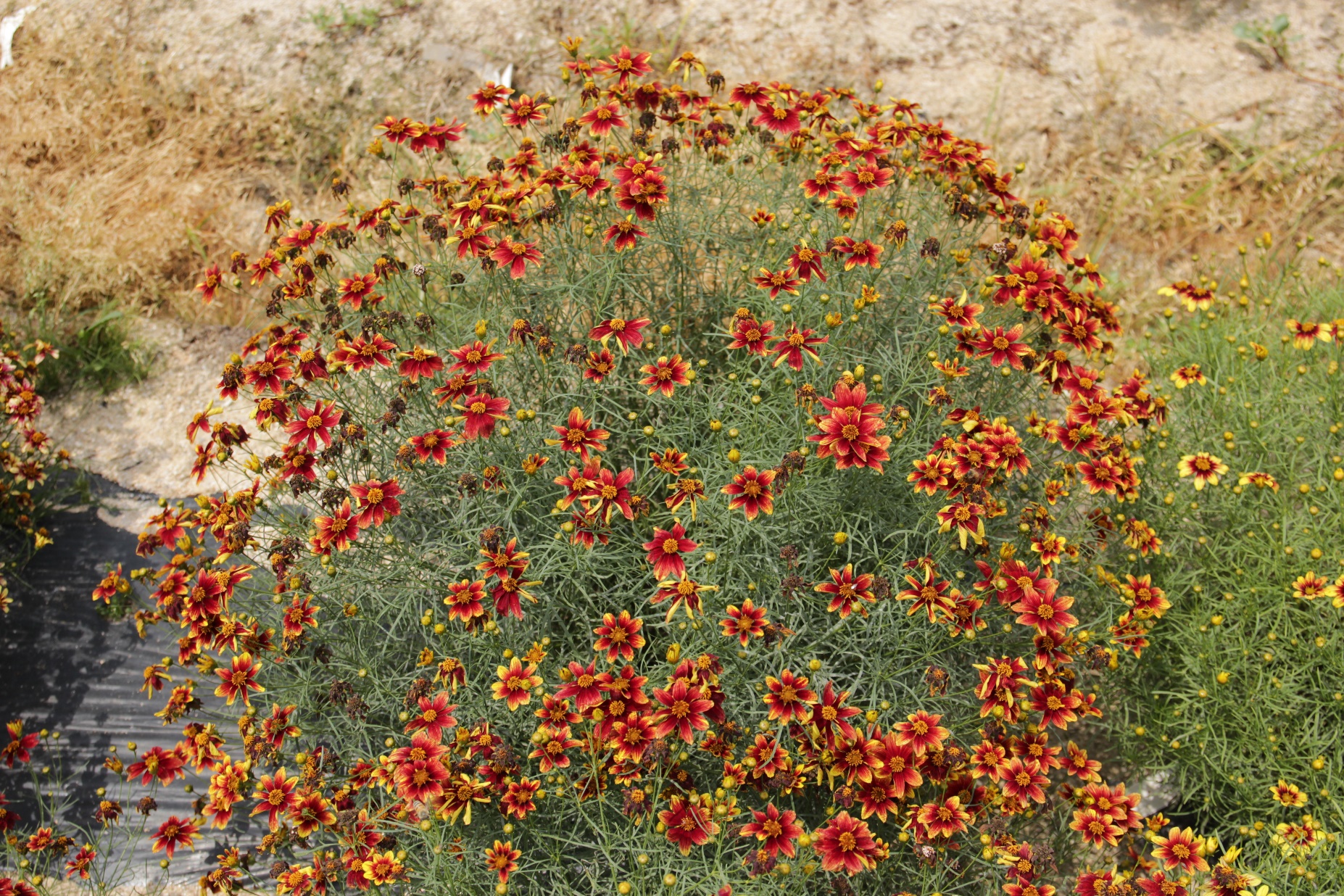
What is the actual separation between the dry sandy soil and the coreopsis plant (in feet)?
8.80

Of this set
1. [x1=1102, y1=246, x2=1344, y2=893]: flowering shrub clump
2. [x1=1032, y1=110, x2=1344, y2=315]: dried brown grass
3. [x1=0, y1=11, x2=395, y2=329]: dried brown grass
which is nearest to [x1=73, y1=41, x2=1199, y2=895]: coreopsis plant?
[x1=1102, y1=246, x2=1344, y2=893]: flowering shrub clump

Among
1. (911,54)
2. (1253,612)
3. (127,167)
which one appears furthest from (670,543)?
(911,54)

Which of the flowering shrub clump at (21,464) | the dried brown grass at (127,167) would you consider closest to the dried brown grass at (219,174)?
the dried brown grass at (127,167)

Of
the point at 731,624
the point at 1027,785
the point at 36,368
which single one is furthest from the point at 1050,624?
the point at 36,368

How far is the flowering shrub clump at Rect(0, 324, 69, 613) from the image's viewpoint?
387 cm

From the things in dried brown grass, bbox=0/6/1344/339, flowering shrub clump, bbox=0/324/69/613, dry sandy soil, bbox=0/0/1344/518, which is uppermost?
dry sandy soil, bbox=0/0/1344/518

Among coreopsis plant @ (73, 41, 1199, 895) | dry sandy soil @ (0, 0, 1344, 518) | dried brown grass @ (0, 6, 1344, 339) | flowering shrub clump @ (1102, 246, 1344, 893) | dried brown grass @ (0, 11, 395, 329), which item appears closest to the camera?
coreopsis plant @ (73, 41, 1199, 895)

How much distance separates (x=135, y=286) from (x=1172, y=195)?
587 cm

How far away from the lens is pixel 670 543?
239 cm

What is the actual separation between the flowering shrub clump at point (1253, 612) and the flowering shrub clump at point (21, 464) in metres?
4.14

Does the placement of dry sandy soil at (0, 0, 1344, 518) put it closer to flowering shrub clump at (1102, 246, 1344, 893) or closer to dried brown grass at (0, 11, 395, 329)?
dried brown grass at (0, 11, 395, 329)

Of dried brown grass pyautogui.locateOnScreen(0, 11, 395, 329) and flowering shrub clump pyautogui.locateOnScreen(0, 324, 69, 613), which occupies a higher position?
dried brown grass pyautogui.locateOnScreen(0, 11, 395, 329)

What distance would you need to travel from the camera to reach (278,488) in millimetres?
2943

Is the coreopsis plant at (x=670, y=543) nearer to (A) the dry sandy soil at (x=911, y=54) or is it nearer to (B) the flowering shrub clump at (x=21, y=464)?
(B) the flowering shrub clump at (x=21, y=464)
